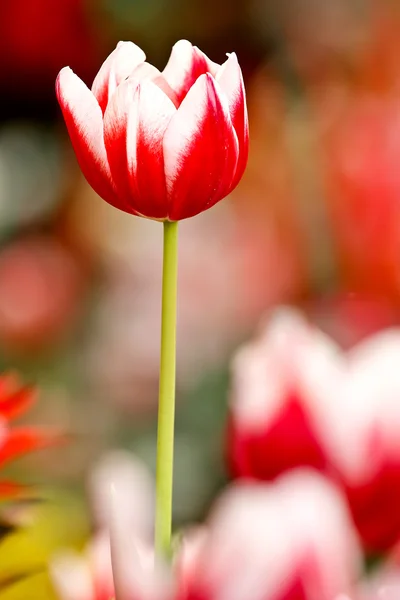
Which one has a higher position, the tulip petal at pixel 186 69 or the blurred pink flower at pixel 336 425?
the tulip petal at pixel 186 69

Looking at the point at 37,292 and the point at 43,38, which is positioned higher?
the point at 43,38

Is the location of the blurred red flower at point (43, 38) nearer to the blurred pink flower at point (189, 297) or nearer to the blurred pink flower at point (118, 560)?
the blurred pink flower at point (189, 297)

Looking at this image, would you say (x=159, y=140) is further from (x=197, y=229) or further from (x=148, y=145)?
(x=197, y=229)

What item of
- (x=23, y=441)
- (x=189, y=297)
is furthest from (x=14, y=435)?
(x=189, y=297)

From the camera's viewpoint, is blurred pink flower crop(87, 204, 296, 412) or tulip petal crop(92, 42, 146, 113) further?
blurred pink flower crop(87, 204, 296, 412)

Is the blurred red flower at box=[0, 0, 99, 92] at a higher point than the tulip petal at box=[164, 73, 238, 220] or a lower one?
higher

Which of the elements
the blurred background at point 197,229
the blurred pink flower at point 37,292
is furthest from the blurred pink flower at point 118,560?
the blurred pink flower at point 37,292

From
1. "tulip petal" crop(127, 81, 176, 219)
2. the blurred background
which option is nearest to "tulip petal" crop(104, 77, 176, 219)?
"tulip petal" crop(127, 81, 176, 219)

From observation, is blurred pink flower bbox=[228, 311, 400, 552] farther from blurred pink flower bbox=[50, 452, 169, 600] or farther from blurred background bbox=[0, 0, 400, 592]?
blurred background bbox=[0, 0, 400, 592]

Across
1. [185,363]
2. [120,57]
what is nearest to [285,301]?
[185,363]
